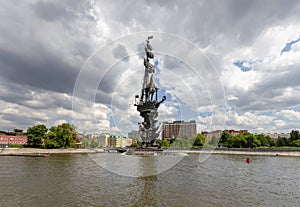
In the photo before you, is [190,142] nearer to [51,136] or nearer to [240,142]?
[240,142]

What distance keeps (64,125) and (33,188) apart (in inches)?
2965

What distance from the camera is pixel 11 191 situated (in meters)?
14.8

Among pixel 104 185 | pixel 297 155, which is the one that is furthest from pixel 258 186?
pixel 297 155

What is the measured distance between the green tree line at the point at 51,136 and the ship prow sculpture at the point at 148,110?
31.2 metres

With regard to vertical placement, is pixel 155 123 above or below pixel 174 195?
above

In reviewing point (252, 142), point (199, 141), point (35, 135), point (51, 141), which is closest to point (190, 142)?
point (199, 141)

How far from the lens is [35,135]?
8256 cm

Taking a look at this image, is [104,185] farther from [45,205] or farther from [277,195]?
[277,195]

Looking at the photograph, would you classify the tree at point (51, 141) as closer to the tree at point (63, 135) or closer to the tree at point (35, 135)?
the tree at point (63, 135)

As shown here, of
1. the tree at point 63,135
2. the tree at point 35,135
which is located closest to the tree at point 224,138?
the tree at point 63,135

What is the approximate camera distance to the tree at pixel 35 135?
82125 mm

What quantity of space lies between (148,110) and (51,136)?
129 feet

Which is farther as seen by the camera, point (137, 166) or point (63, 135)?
point (63, 135)

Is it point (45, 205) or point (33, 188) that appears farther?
point (33, 188)
